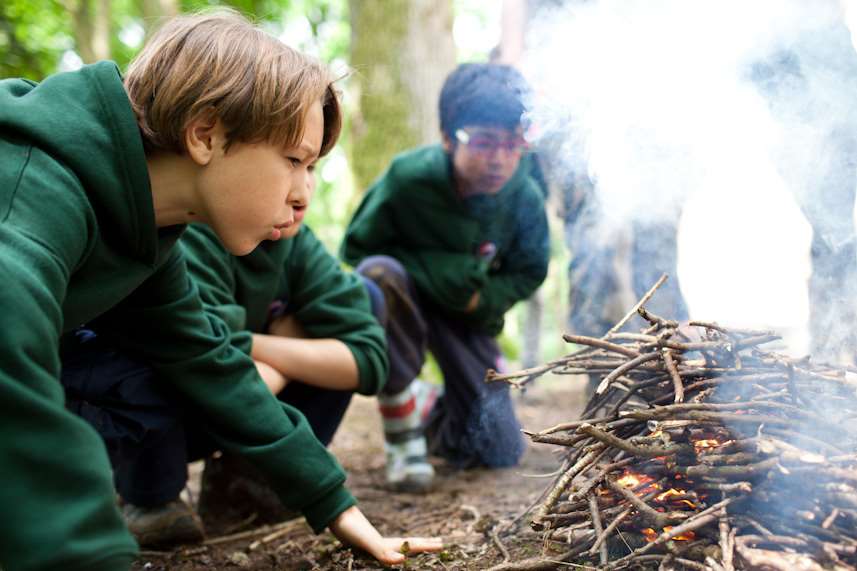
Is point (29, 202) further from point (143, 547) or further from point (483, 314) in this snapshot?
point (483, 314)

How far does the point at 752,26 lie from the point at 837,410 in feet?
5.08

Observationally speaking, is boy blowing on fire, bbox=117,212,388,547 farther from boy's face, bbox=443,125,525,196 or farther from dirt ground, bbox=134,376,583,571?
boy's face, bbox=443,125,525,196

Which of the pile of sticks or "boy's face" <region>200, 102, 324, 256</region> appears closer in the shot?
the pile of sticks

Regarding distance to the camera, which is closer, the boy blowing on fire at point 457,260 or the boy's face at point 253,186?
the boy's face at point 253,186

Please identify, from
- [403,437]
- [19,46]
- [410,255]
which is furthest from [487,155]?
[19,46]

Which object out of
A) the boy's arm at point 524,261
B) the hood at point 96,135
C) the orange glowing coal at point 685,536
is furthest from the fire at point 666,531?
the boy's arm at point 524,261

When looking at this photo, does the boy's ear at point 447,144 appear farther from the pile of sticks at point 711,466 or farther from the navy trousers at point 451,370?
the pile of sticks at point 711,466

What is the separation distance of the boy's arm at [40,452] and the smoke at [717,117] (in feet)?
6.58

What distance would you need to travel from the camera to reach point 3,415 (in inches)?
44.3

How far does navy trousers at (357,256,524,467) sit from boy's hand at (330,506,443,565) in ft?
3.92

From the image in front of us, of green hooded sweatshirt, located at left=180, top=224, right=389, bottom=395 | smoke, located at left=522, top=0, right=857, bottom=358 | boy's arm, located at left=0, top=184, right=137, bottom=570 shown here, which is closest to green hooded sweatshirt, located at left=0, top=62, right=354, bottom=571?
boy's arm, located at left=0, top=184, right=137, bottom=570

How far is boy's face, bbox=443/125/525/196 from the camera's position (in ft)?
10.6

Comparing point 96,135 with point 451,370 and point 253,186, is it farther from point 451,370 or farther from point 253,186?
point 451,370

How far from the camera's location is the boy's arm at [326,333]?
262 centimetres
